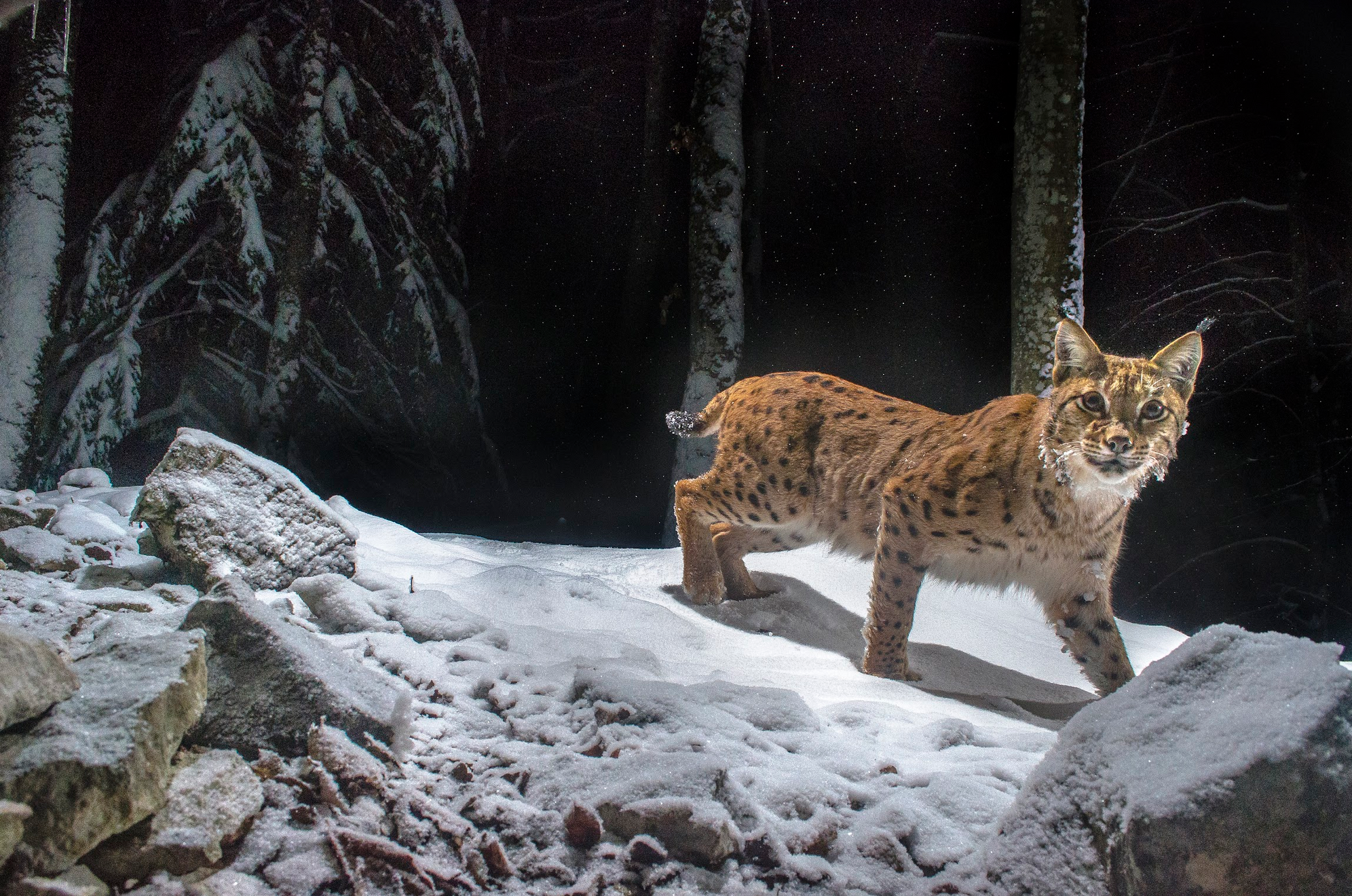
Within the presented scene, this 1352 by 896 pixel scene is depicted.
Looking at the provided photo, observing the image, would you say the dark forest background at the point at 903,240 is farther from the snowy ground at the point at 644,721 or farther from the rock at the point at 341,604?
the rock at the point at 341,604

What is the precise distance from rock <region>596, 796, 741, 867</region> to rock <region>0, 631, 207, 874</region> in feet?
2.66

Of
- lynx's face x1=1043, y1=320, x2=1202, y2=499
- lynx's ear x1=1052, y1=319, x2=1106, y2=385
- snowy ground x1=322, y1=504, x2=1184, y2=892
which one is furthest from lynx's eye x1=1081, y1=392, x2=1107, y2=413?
snowy ground x1=322, y1=504, x2=1184, y2=892

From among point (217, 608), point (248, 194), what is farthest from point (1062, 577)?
point (248, 194)

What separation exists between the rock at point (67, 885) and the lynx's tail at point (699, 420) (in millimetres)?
3301

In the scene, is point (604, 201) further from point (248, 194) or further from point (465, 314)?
point (248, 194)

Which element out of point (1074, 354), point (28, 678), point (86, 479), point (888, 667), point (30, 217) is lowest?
point (888, 667)

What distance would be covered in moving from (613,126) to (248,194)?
244 centimetres

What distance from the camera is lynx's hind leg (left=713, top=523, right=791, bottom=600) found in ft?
13.6

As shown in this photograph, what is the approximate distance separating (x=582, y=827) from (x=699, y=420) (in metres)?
2.98

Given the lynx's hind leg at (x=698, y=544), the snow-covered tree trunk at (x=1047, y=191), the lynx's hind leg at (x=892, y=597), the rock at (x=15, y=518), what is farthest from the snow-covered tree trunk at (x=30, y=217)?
the snow-covered tree trunk at (x=1047, y=191)

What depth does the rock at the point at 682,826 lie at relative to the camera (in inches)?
63.6

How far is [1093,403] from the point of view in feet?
9.57

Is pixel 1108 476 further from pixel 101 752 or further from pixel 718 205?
pixel 718 205

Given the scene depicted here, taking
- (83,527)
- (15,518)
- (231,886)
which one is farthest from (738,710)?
(15,518)
